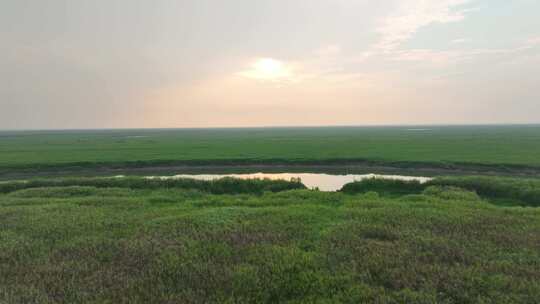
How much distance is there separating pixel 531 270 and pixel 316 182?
55.3ft

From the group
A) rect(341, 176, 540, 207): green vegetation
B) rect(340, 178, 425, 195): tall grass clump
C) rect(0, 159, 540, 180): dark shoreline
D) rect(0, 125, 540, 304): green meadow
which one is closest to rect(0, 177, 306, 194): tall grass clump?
rect(340, 178, 425, 195): tall grass clump

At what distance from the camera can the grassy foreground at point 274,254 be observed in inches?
206

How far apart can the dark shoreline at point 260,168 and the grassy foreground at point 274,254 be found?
1641 cm

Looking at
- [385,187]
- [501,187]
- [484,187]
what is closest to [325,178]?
[385,187]

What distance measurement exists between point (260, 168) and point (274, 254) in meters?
23.1

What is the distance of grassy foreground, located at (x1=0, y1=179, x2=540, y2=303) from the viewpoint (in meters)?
A: 5.23

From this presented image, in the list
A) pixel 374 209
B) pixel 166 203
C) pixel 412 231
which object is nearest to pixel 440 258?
pixel 412 231

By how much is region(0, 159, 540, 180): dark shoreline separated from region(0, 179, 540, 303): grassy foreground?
1641 centimetres

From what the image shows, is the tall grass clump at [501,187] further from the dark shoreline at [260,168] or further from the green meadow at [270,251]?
the dark shoreline at [260,168]

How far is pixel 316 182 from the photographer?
74.0 feet

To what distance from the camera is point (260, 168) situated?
29828 millimetres

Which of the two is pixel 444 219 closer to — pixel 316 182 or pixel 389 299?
pixel 389 299

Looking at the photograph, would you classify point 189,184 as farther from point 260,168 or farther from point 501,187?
point 501,187

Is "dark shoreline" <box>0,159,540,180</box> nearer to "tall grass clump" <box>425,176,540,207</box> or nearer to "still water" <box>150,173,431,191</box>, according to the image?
"still water" <box>150,173,431,191</box>
